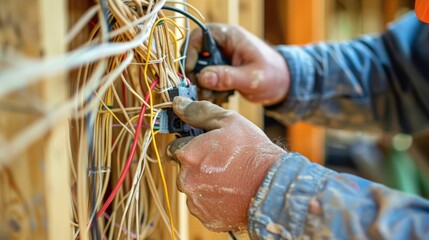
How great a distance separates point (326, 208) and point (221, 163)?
0.51 feet

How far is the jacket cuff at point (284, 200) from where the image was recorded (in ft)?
1.86

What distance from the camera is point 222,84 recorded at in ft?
2.99

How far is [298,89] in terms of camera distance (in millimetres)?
1182

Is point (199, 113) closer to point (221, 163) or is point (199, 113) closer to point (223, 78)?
point (221, 163)

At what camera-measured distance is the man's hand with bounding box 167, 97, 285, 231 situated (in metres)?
0.62

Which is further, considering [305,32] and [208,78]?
[305,32]

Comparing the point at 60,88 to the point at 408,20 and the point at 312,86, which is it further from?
the point at 408,20

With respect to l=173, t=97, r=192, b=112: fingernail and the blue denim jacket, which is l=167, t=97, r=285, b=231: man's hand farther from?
Answer: the blue denim jacket

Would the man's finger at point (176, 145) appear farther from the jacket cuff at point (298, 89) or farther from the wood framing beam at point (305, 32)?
the wood framing beam at point (305, 32)

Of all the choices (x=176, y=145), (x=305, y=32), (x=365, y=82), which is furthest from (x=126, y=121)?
(x=305, y=32)

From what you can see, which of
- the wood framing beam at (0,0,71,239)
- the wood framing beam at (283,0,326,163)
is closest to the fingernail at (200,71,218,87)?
the wood framing beam at (0,0,71,239)

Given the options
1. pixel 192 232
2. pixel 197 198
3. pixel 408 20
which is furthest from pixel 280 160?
pixel 408 20

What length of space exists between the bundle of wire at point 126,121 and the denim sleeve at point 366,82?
50 centimetres

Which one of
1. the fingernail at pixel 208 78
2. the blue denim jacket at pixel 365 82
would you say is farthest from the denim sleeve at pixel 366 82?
the fingernail at pixel 208 78
